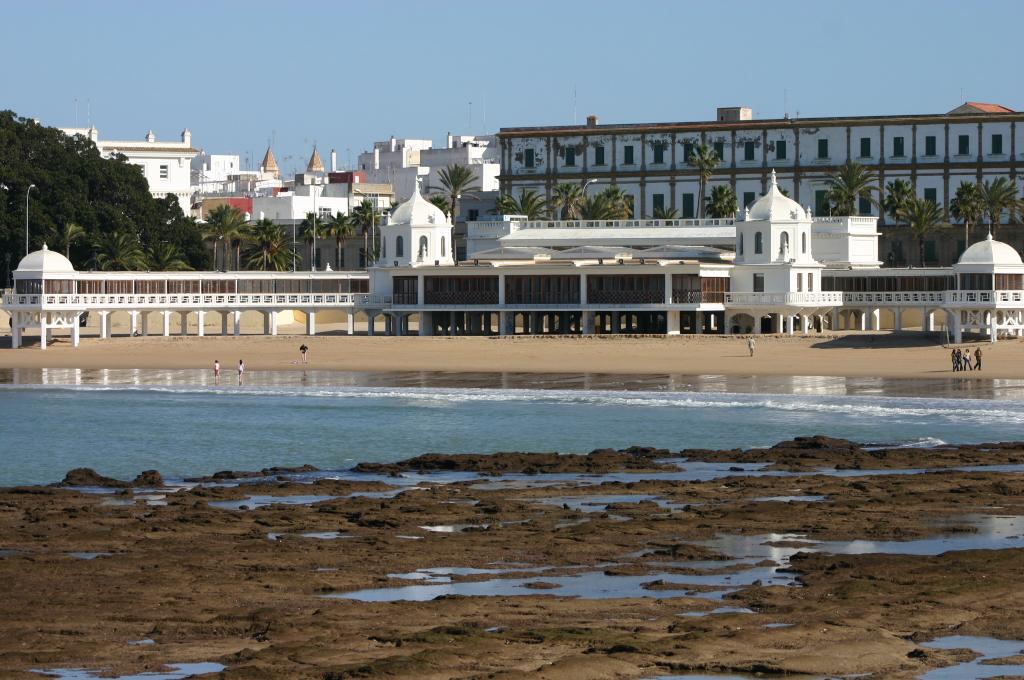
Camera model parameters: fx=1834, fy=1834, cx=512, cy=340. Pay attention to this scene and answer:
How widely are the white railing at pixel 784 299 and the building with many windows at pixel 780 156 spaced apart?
23982 millimetres

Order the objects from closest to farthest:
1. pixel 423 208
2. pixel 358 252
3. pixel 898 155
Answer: pixel 423 208
pixel 898 155
pixel 358 252

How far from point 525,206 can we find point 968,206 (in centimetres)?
2739

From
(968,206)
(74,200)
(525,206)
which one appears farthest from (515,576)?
(525,206)

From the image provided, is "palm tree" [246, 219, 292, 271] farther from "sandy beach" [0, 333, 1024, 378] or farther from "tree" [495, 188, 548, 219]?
"sandy beach" [0, 333, 1024, 378]

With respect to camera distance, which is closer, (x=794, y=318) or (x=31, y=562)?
(x=31, y=562)

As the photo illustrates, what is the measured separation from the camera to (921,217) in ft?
343

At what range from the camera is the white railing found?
8650 centimetres

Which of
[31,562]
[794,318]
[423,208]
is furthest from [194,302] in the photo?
[31,562]

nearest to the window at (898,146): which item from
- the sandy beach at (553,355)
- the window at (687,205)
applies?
the window at (687,205)

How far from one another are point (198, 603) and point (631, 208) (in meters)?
98.4

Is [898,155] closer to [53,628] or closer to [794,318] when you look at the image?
[794,318]

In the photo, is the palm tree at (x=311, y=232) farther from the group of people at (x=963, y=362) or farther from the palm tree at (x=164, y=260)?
the group of people at (x=963, y=362)

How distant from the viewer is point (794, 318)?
291ft

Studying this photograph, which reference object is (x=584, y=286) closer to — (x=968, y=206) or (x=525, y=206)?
(x=525, y=206)
